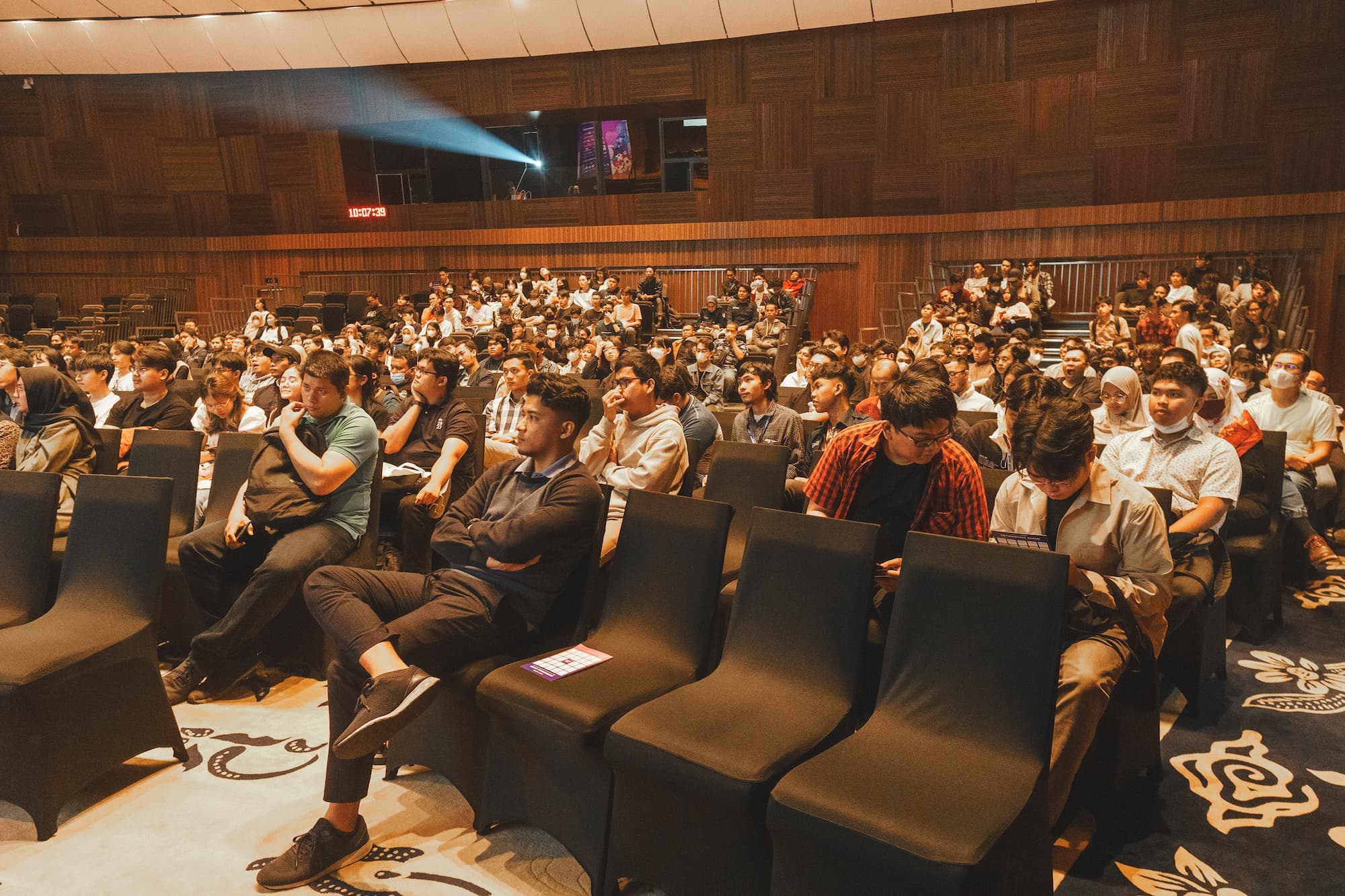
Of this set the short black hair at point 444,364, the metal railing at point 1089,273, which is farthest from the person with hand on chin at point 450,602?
the metal railing at point 1089,273

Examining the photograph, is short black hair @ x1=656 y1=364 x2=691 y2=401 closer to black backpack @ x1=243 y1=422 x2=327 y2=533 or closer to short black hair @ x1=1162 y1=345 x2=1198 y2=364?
A: black backpack @ x1=243 y1=422 x2=327 y2=533

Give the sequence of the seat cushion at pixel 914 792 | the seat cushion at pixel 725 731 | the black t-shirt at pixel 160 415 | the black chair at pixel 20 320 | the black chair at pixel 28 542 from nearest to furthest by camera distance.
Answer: the seat cushion at pixel 914 792
the seat cushion at pixel 725 731
the black chair at pixel 28 542
the black t-shirt at pixel 160 415
the black chair at pixel 20 320

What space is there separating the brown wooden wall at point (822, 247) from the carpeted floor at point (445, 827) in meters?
9.50

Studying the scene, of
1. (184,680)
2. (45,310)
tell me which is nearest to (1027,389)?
(184,680)

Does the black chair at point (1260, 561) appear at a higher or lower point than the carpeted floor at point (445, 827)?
higher

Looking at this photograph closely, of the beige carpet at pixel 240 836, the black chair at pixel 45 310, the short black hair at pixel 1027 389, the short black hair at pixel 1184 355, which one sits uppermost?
the black chair at pixel 45 310

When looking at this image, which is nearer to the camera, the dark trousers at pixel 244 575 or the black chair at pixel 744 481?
the dark trousers at pixel 244 575

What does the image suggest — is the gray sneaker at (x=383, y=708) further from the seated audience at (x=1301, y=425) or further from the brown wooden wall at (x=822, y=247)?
the brown wooden wall at (x=822, y=247)

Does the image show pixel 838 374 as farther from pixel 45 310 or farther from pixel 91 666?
pixel 45 310

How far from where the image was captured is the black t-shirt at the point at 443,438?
4.02 metres

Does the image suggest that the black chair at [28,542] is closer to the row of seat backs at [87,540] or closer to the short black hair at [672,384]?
the row of seat backs at [87,540]

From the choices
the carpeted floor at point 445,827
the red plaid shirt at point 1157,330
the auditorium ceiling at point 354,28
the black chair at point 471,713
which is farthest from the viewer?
the auditorium ceiling at point 354,28

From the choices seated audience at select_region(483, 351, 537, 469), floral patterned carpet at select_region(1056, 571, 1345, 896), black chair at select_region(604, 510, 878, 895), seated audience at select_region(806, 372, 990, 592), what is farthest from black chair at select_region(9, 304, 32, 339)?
floral patterned carpet at select_region(1056, 571, 1345, 896)

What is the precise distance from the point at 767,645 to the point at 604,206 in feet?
44.4
